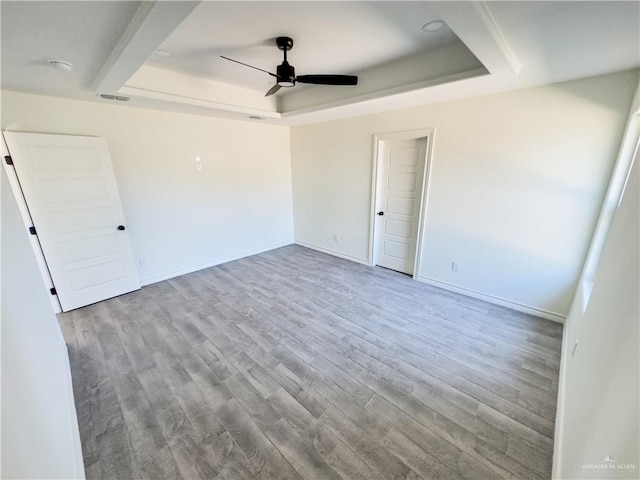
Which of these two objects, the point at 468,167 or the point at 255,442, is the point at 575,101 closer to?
the point at 468,167

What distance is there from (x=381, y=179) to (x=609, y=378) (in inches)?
135

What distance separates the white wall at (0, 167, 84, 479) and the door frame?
3802 millimetres

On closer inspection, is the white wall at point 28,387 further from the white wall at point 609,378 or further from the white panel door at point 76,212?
the white wall at point 609,378

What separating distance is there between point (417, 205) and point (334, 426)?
120 inches

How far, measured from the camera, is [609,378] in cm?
104

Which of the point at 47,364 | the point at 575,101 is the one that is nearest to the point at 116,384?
the point at 47,364

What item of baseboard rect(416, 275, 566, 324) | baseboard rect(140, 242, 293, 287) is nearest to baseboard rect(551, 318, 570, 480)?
baseboard rect(416, 275, 566, 324)

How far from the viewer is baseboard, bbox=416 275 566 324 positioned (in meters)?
2.84

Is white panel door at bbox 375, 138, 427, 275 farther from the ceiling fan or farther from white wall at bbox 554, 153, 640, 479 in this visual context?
white wall at bbox 554, 153, 640, 479

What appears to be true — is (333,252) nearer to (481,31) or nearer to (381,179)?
(381,179)

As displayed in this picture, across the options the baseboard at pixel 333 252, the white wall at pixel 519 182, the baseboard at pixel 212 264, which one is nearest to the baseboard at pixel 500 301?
the white wall at pixel 519 182

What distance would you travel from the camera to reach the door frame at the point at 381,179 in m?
3.40

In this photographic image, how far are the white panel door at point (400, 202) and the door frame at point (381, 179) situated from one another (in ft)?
0.18

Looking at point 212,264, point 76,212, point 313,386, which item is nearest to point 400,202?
point 313,386
